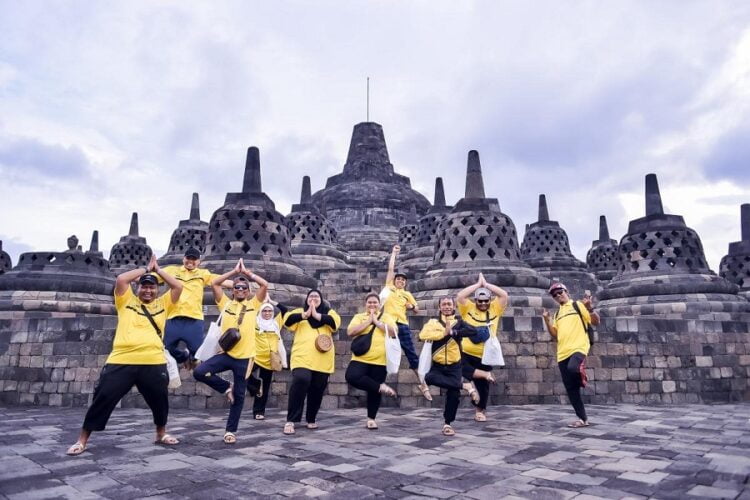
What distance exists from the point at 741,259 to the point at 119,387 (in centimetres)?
2026

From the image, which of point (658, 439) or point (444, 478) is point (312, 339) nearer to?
point (444, 478)

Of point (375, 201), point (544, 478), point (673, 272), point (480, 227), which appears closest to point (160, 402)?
point (544, 478)

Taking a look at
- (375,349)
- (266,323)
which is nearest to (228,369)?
(266,323)

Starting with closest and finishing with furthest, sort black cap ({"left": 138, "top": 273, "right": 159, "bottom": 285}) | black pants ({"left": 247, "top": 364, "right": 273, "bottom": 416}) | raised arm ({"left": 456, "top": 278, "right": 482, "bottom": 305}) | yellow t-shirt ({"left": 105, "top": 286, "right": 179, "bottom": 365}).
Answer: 1. yellow t-shirt ({"left": 105, "top": 286, "right": 179, "bottom": 365})
2. black cap ({"left": 138, "top": 273, "right": 159, "bottom": 285})
3. raised arm ({"left": 456, "top": 278, "right": 482, "bottom": 305})
4. black pants ({"left": 247, "top": 364, "right": 273, "bottom": 416})

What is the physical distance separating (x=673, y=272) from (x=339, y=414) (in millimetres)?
10501

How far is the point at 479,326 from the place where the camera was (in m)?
6.20

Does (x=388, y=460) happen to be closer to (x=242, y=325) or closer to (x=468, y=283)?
(x=242, y=325)

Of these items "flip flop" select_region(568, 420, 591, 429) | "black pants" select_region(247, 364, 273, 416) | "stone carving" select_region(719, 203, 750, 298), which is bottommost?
"flip flop" select_region(568, 420, 591, 429)

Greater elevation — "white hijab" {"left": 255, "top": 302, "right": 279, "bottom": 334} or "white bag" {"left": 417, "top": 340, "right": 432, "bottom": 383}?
"white hijab" {"left": 255, "top": 302, "right": 279, "bottom": 334}

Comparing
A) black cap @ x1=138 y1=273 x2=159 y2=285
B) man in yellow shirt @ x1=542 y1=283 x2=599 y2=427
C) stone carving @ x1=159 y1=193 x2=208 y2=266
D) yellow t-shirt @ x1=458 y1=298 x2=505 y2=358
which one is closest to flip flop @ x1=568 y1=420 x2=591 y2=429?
man in yellow shirt @ x1=542 y1=283 x2=599 y2=427

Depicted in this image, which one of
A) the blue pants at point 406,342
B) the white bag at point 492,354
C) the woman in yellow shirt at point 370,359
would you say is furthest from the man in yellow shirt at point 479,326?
the woman in yellow shirt at point 370,359

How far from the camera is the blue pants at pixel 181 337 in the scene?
598cm

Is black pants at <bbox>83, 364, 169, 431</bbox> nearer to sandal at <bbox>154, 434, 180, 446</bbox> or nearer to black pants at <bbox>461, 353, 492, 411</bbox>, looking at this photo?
sandal at <bbox>154, 434, 180, 446</bbox>

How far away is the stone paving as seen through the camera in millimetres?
3361
